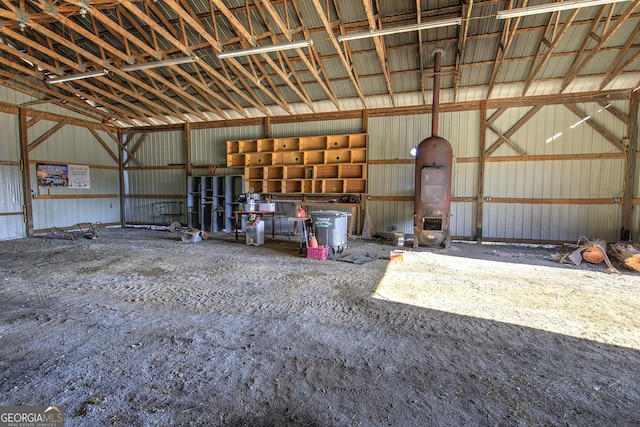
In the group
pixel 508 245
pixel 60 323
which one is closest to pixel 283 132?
pixel 508 245

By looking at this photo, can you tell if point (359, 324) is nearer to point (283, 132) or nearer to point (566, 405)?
point (566, 405)

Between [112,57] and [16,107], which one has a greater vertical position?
[112,57]

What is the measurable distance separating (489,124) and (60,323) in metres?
9.33

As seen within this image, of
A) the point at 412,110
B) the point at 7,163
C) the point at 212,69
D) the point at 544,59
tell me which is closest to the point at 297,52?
the point at 212,69

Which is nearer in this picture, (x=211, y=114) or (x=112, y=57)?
(x=112, y=57)

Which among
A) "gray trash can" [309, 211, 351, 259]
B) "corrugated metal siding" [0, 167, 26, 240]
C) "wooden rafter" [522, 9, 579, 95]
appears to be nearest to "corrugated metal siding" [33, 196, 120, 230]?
"corrugated metal siding" [0, 167, 26, 240]

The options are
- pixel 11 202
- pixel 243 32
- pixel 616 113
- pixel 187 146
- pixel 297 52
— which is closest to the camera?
pixel 243 32

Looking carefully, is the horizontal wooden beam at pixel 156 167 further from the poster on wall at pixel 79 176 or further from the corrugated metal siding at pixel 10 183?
the corrugated metal siding at pixel 10 183

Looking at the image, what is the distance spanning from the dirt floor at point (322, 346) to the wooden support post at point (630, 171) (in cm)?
320

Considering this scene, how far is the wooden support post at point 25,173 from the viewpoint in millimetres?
8633

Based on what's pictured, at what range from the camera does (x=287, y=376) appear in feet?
7.22

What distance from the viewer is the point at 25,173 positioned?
8742mm

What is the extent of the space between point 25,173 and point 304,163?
8.05 m

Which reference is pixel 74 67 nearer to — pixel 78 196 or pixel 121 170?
pixel 78 196
